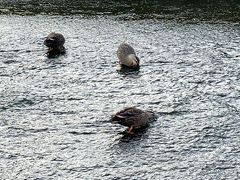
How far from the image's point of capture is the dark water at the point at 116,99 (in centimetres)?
546

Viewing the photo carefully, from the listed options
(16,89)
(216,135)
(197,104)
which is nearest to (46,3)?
(16,89)

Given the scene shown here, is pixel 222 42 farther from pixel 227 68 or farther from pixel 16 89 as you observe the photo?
pixel 16 89

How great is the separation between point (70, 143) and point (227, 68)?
3186 mm

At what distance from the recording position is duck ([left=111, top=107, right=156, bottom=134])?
5.84 m

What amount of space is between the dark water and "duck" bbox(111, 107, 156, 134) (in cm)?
12

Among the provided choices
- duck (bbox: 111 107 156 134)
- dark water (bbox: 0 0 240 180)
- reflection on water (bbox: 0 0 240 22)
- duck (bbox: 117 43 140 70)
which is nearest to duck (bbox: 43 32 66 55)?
dark water (bbox: 0 0 240 180)

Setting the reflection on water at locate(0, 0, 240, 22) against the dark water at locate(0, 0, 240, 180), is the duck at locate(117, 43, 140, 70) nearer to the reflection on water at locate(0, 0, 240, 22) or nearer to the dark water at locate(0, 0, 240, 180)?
the dark water at locate(0, 0, 240, 180)

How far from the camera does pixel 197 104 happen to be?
267 inches

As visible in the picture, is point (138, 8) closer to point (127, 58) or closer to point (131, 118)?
point (127, 58)

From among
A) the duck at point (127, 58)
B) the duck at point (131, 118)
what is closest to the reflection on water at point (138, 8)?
the duck at point (127, 58)

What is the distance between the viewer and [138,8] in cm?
1117

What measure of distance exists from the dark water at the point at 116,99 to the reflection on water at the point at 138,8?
1.24ft

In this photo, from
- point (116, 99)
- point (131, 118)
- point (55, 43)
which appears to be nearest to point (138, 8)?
point (55, 43)

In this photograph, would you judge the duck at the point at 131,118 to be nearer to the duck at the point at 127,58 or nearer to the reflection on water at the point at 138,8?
the duck at the point at 127,58
